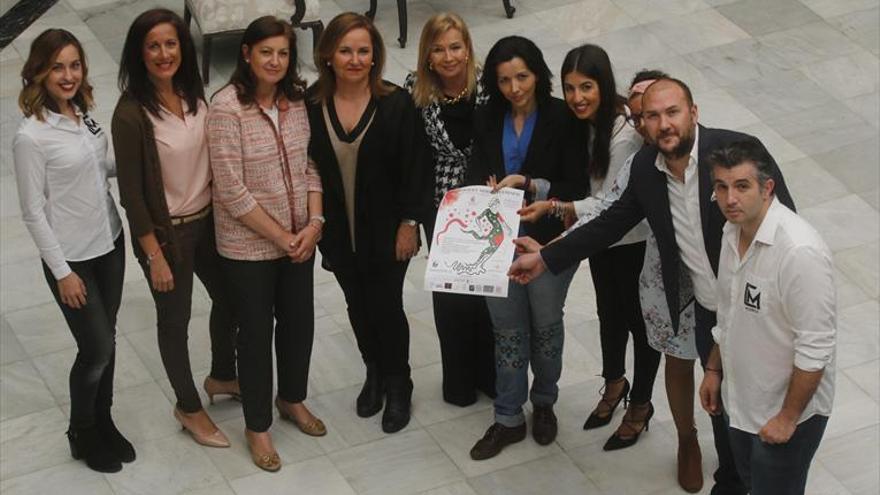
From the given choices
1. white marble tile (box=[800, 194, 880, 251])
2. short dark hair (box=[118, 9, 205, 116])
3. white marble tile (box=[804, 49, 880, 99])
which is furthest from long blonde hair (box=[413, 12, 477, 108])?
white marble tile (box=[804, 49, 880, 99])

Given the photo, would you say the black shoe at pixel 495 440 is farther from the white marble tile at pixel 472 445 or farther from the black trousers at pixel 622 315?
the black trousers at pixel 622 315

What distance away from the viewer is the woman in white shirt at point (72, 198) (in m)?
5.74

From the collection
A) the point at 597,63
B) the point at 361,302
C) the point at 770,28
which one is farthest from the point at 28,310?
the point at 770,28

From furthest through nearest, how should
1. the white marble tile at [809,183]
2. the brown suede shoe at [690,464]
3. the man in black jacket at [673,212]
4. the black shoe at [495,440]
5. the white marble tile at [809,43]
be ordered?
the white marble tile at [809,43] → the white marble tile at [809,183] → the black shoe at [495,440] → the brown suede shoe at [690,464] → the man in black jacket at [673,212]

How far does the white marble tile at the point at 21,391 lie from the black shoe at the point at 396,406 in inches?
50.9

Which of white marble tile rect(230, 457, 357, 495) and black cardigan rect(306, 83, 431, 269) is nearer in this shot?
black cardigan rect(306, 83, 431, 269)

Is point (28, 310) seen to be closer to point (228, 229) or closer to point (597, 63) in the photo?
point (228, 229)

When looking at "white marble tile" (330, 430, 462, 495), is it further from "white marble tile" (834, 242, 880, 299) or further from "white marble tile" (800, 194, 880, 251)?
"white marble tile" (800, 194, 880, 251)

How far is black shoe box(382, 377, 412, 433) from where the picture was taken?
6707 millimetres

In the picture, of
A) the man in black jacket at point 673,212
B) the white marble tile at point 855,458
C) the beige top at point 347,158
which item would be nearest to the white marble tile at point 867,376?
the white marble tile at point 855,458

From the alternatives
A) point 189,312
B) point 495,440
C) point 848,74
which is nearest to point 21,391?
point 189,312

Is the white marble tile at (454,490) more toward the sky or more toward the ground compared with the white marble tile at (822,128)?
more toward the ground

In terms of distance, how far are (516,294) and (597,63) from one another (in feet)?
2.92

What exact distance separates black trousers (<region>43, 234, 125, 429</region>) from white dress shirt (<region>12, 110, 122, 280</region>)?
0.24 feet
